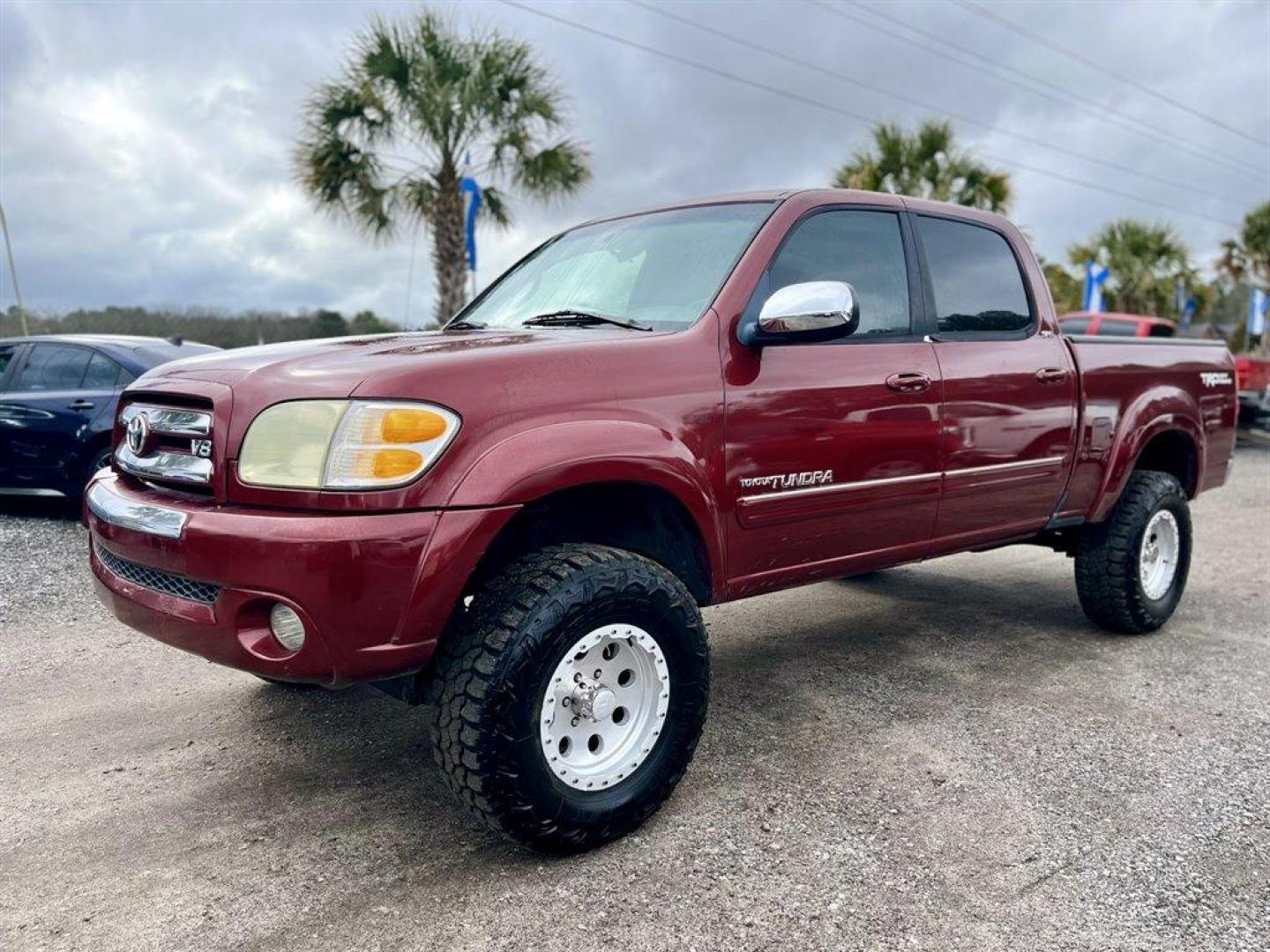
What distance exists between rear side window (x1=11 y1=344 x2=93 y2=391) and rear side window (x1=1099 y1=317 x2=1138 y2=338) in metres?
13.5

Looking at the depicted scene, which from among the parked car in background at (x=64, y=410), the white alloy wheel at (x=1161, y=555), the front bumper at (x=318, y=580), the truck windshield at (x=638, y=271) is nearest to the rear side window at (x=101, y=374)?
the parked car in background at (x=64, y=410)

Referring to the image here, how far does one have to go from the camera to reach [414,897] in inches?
101

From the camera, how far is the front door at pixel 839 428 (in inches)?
126

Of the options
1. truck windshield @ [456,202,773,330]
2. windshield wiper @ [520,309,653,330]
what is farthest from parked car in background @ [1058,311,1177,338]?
windshield wiper @ [520,309,653,330]

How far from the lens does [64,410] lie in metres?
7.65

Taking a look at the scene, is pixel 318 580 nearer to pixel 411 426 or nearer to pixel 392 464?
pixel 392 464

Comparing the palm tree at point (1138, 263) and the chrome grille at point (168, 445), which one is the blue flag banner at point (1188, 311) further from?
the chrome grille at point (168, 445)

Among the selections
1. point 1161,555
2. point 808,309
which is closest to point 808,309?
point 808,309

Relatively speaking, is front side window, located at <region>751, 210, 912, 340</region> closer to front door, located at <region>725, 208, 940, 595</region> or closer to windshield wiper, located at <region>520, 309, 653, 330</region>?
front door, located at <region>725, 208, 940, 595</region>

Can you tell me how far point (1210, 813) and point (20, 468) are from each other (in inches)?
312

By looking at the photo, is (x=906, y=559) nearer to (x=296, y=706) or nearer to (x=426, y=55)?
(x=296, y=706)

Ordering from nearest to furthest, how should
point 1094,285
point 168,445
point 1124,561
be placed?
point 168,445
point 1124,561
point 1094,285

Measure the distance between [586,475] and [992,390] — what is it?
1999 mm

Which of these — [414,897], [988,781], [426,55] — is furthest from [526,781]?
[426,55]
